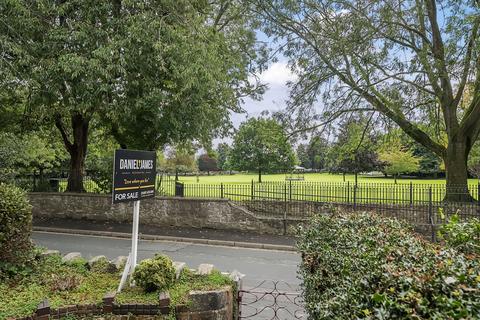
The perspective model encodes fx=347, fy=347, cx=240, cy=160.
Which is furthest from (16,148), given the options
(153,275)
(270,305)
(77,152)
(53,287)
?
(270,305)

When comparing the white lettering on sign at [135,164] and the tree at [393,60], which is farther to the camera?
the tree at [393,60]

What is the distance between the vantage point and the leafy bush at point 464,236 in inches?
110

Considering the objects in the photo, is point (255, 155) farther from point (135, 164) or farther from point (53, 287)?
point (53, 287)

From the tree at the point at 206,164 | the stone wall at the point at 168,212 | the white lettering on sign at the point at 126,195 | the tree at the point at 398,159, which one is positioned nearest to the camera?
the white lettering on sign at the point at 126,195

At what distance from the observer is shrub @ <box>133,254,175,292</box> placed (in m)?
4.47

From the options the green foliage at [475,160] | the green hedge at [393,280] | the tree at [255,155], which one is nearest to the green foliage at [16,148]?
the green hedge at [393,280]

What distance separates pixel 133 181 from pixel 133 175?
86 mm

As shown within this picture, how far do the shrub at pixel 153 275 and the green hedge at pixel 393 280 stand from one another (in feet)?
6.41

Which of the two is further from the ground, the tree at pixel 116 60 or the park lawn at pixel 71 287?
the tree at pixel 116 60

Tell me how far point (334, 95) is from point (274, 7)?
14.7 feet

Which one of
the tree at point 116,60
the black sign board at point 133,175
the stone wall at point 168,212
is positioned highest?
the tree at point 116,60

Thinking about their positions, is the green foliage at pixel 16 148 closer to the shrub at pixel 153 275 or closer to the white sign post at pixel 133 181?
the white sign post at pixel 133 181

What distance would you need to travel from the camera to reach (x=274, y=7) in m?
13.7

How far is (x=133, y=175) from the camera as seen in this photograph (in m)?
4.98
